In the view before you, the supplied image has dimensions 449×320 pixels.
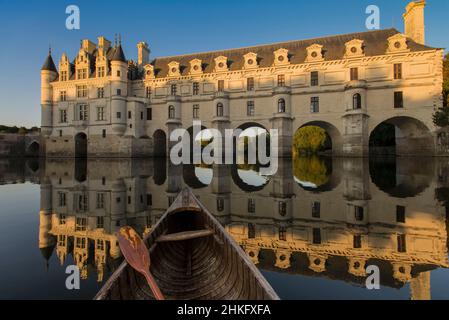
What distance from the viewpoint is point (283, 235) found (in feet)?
21.3

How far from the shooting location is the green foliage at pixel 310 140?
48.8 m

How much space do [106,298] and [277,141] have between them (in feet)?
104

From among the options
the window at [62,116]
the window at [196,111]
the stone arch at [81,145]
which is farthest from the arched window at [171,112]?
the window at [62,116]

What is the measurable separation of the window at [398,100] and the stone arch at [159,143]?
32282mm

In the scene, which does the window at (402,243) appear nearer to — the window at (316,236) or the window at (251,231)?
the window at (316,236)

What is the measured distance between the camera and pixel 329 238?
6.23 metres

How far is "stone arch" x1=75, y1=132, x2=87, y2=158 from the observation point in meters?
41.5

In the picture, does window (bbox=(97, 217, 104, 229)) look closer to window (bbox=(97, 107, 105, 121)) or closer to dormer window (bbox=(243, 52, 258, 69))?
dormer window (bbox=(243, 52, 258, 69))

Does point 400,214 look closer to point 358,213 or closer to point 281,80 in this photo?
point 358,213

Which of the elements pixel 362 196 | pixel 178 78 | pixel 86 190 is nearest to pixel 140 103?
pixel 178 78

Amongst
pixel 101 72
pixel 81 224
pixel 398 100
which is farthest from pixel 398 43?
pixel 101 72

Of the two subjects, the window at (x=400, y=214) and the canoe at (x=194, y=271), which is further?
the window at (x=400, y=214)

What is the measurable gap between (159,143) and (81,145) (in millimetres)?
12986

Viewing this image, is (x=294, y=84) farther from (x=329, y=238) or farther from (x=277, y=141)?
(x=329, y=238)
